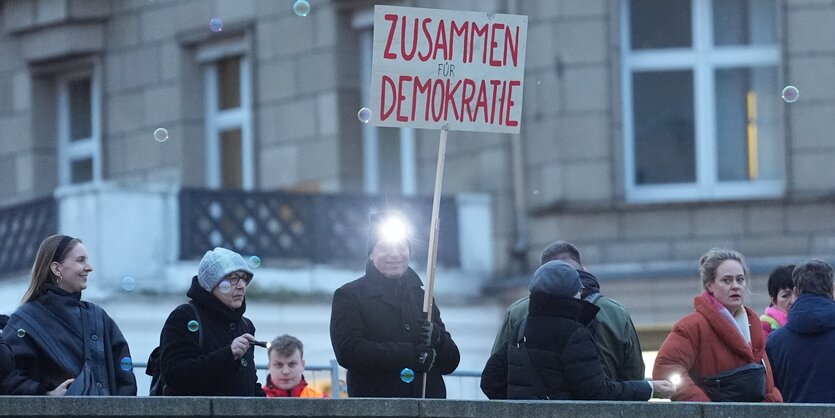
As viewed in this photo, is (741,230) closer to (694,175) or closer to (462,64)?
(694,175)

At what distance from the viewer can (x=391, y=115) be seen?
11.0 meters

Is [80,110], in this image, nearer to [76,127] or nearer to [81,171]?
[76,127]

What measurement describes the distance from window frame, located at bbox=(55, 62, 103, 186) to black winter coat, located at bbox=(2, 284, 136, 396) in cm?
1279

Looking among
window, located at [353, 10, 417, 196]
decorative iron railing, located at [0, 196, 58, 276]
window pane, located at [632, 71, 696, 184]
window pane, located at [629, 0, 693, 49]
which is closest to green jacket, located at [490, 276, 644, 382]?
window pane, located at [632, 71, 696, 184]

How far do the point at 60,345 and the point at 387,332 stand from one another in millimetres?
1602

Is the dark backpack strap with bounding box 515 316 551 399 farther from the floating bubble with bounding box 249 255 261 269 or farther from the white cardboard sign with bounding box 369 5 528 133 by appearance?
the floating bubble with bounding box 249 255 261 269

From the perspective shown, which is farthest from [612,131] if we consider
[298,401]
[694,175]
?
[298,401]

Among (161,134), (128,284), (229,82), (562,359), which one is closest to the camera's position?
(562,359)

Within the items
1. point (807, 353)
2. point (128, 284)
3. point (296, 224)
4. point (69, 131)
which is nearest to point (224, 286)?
point (807, 353)

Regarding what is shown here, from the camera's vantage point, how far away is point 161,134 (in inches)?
806


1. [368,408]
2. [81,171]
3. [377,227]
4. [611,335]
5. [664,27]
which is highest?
[664,27]

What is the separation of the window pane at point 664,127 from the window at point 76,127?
648 centimetres

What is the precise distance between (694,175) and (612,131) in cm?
86

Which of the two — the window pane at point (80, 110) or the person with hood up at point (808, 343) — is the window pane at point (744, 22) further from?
the person with hood up at point (808, 343)
